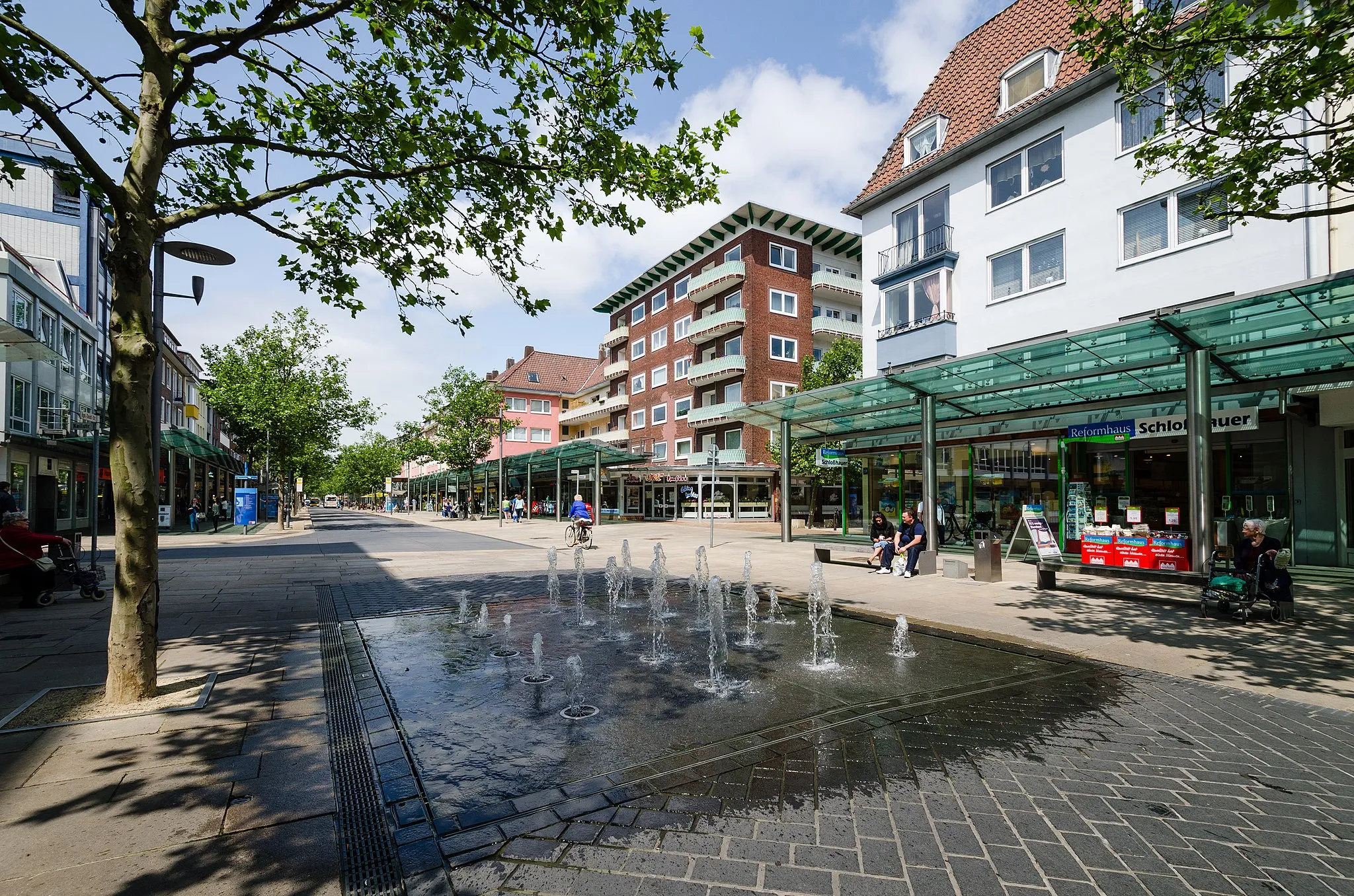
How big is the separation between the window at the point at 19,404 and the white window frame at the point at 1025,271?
3159 cm

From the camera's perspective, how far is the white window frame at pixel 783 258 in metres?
42.7

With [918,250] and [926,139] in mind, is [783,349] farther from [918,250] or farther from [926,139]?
[918,250]

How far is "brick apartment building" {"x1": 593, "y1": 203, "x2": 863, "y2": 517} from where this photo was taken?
41.9 m

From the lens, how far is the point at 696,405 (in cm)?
4591

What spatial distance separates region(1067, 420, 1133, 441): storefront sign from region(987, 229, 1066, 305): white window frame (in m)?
5.17

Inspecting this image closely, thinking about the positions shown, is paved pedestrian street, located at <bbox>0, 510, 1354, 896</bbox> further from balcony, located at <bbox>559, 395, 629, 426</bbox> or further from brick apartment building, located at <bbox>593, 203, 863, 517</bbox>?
balcony, located at <bbox>559, 395, 629, 426</bbox>

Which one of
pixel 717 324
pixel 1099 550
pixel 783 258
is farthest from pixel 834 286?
pixel 1099 550

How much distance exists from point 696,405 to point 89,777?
140 ft

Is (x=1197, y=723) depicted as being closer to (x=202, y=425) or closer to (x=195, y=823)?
(x=195, y=823)

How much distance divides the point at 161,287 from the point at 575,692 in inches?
346

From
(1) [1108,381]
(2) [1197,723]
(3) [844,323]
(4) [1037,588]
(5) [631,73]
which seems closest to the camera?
(2) [1197,723]

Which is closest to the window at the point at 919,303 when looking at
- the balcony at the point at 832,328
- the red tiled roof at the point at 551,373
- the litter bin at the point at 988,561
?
the litter bin at the point at 988,561

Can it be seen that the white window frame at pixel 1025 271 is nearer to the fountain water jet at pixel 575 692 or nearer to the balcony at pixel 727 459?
the fountain water jet at pixel 575 692

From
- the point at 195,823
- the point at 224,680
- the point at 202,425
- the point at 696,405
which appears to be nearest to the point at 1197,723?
the point at 195,823
